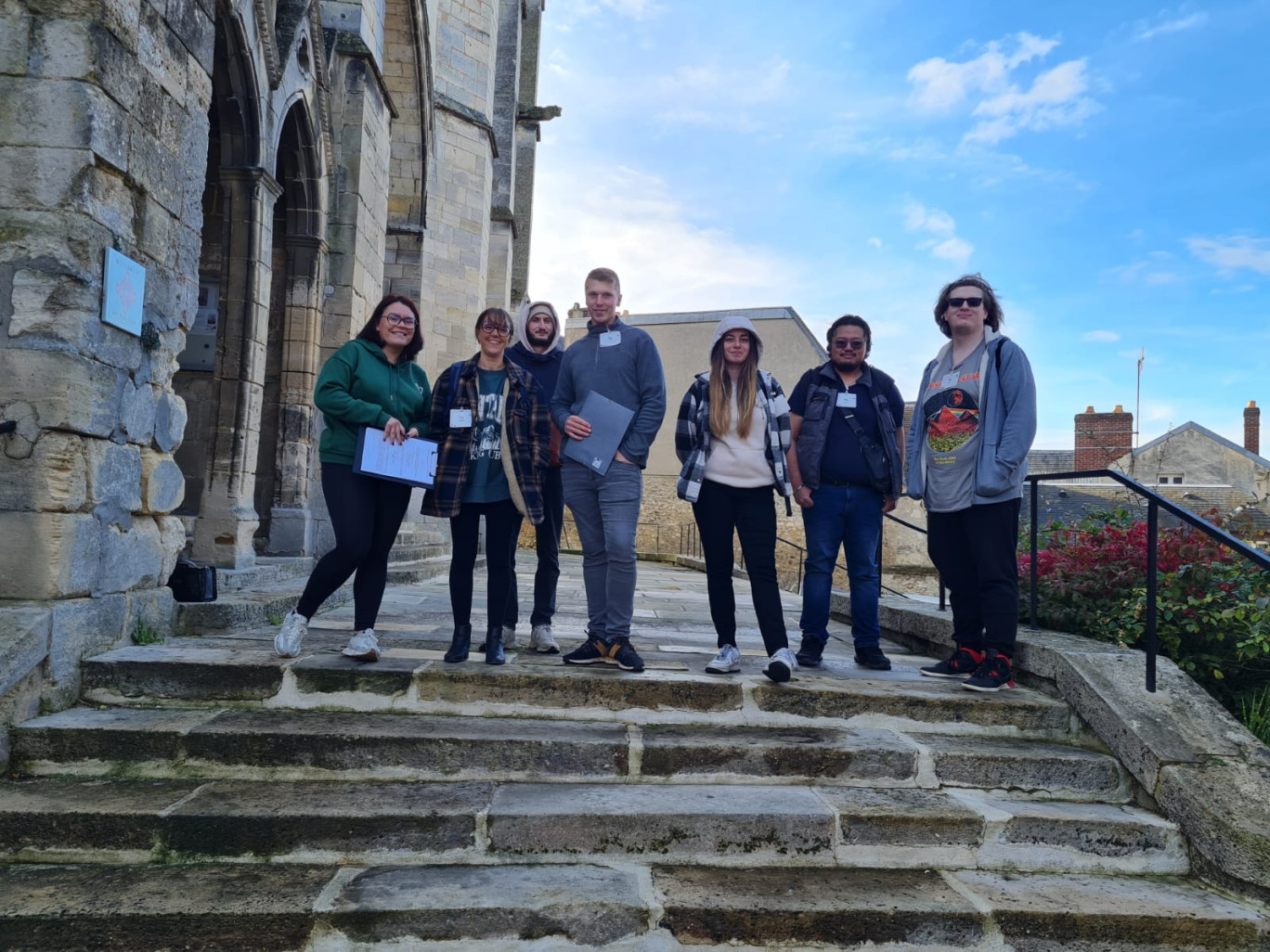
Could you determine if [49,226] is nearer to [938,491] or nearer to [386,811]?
[386,811]

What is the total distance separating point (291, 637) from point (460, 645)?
676mm

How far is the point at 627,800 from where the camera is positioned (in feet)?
9.37

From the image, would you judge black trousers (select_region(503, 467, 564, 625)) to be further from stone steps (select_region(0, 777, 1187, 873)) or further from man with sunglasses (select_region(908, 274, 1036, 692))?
man with sunglasses (select_region(908, 274, 1036, 692))

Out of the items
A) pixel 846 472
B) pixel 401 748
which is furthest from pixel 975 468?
pixel 401 748

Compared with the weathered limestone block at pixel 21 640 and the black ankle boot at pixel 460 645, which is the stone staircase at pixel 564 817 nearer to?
the black ankle boot at pixel 460 645

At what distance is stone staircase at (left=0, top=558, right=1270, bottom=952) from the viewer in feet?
7.75

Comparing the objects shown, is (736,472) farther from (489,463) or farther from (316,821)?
(316,821)

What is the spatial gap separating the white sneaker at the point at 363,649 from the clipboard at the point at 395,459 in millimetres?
660

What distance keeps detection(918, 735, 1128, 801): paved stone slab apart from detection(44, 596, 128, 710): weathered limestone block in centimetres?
→ 323

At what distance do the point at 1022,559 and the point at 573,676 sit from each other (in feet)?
9.40

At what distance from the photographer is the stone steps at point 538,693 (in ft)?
10.9

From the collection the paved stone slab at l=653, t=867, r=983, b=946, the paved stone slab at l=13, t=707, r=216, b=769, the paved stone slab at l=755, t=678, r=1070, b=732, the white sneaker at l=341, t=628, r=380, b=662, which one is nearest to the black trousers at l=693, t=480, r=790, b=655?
the paved stone slab at l=755, t=678, r=1070, b=732

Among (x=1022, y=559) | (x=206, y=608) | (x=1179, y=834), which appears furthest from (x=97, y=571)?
(x=1022, y=559)

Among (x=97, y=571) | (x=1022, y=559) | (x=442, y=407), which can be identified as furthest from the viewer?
(x=1022, y=559)
